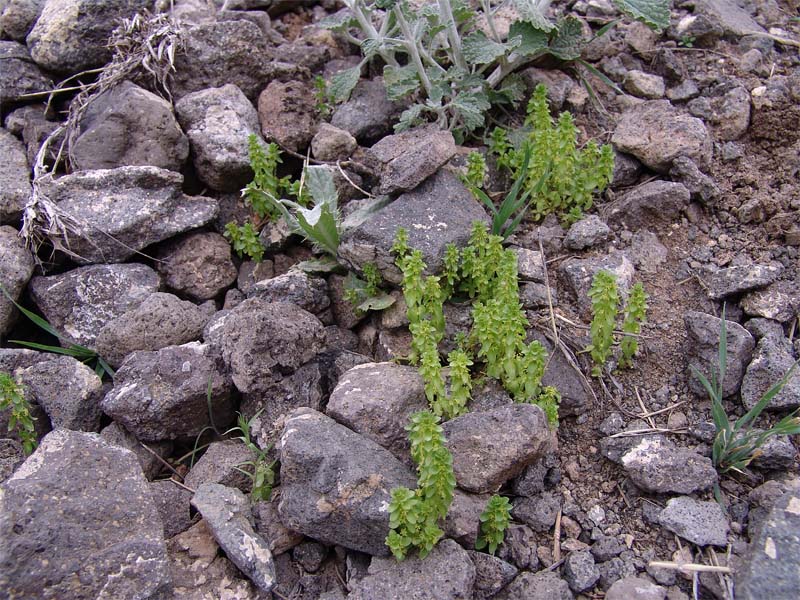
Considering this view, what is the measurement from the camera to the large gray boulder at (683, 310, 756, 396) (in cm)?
323

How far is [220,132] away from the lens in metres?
4.19

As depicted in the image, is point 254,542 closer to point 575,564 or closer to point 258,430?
point 258,430

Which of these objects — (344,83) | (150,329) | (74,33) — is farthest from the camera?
(74,33)

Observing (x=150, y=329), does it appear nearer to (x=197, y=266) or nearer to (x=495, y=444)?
(x=197, y=266)

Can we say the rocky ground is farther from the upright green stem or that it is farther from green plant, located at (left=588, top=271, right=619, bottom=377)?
the upright green stem

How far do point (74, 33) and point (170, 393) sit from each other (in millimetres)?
2509

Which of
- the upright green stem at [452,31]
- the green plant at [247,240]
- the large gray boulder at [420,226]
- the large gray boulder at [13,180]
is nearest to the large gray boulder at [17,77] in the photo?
the large gray boulder at [13,180]

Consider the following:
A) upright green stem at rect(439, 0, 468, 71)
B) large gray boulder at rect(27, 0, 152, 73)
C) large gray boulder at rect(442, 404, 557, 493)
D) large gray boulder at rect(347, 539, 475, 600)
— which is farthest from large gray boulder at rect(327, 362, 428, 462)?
large gray boulder at rect(27, 0, 152, 73)

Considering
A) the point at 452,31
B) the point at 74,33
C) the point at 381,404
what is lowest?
the point at 381,404

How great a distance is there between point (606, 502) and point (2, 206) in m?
3.35

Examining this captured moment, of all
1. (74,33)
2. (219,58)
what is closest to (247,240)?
(219,58)

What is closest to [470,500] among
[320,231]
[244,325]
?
[244,325]

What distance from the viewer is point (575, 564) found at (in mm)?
2832

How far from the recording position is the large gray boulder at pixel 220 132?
164 inches
